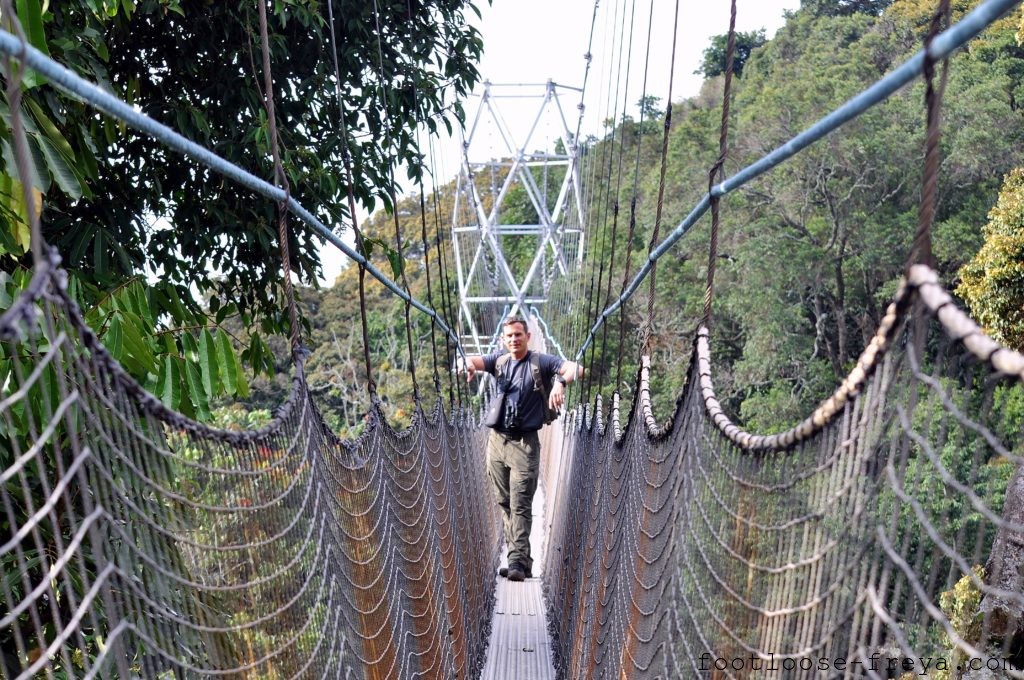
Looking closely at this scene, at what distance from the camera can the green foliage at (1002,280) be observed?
6.78 m

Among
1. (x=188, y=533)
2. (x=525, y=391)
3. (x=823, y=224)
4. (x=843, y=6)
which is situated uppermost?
(x=843, y=6)

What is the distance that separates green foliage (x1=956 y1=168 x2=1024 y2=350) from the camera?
678 centimetres

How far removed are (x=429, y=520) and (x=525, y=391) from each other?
97cm

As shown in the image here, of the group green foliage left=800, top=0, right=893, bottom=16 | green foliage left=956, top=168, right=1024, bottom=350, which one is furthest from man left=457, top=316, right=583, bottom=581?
green foliage left=800, top=0, right=893, bottom=16

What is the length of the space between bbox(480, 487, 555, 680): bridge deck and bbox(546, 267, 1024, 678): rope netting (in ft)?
3.55

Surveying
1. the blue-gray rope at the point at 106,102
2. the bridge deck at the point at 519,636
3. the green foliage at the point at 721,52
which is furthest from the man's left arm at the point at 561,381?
the green foliage at the point at 721,52

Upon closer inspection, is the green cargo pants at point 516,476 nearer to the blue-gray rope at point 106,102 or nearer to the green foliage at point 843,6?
the blue-gray rope at point 106,102

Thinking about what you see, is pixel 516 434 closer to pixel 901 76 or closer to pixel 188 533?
pixel 188 533

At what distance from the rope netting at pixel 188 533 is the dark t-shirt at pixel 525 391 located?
109cm

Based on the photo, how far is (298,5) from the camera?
2938 millimetres

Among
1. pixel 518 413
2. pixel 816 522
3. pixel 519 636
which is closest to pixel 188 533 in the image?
pixel 816 522

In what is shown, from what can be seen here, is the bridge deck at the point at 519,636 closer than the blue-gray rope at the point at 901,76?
No

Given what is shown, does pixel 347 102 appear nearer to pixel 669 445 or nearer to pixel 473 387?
pixel 669 445

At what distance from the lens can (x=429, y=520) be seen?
8.82 feet
